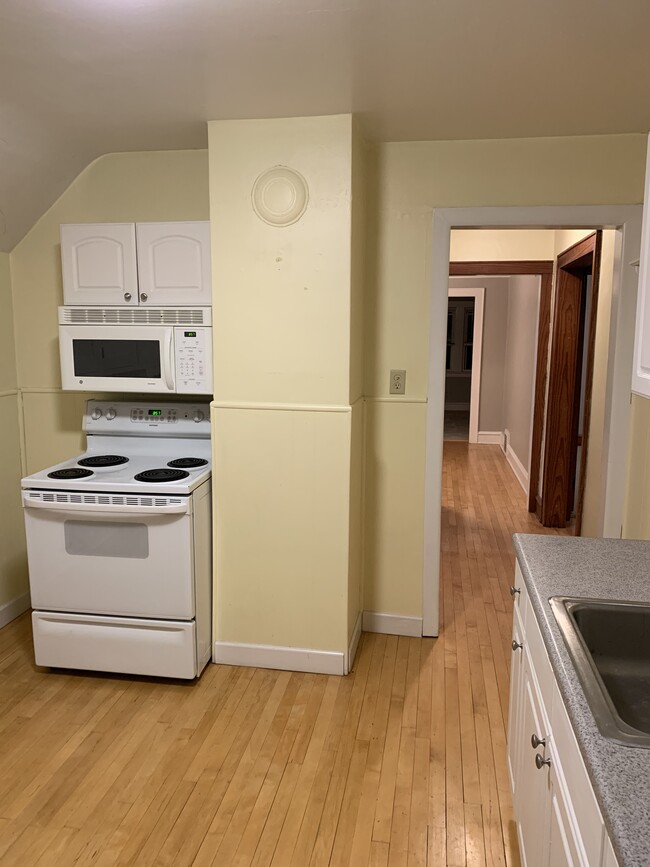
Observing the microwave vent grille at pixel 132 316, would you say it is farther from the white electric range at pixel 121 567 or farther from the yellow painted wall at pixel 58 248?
the white electric range at pixel 121 567

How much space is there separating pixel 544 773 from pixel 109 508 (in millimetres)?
1842

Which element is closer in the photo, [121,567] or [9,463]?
[121,567]

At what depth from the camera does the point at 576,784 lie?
1.15 meters

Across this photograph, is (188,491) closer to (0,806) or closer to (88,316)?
(88,316)

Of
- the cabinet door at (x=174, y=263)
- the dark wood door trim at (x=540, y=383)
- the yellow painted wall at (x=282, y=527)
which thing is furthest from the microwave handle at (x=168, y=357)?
the dark wood door trim at (x=540, y=383)

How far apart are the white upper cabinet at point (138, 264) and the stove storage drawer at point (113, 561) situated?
3.05ft

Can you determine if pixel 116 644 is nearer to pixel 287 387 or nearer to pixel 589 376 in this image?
pixel 287 387

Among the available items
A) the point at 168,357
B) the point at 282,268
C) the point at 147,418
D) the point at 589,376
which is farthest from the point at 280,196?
the point at 589,376

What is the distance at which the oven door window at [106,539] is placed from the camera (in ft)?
8.77

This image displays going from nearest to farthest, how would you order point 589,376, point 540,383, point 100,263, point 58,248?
point 100,263
point 58,248
point 589,376
point 540,383

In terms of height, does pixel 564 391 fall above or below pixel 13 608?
above

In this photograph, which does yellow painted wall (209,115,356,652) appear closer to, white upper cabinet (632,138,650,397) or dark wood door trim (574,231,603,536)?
white upper cabinet (632,138,650,397)

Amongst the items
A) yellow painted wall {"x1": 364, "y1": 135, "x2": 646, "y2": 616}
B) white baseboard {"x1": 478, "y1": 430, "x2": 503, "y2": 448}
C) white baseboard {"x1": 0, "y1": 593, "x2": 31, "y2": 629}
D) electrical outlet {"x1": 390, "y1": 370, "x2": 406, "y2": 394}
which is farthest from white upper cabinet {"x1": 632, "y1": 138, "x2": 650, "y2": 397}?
white baseboard {"x1": 478, "y1": 430, "x2": 503, "y2": 448}

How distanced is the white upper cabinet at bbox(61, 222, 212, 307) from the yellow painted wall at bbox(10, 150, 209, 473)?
0.35 m
